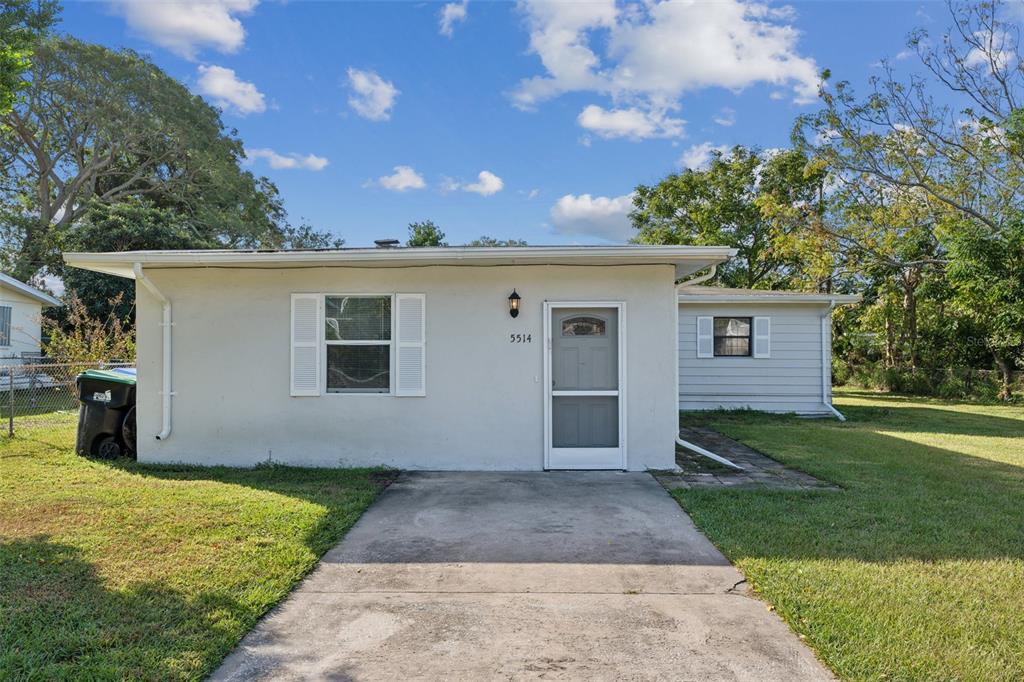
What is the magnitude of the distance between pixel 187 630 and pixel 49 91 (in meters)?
24.9

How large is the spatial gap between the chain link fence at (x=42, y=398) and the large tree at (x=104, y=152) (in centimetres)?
846

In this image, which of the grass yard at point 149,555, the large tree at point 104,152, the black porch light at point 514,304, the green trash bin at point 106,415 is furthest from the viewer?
the large tree at point 104,152

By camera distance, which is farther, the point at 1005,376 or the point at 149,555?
the point at 1005,376

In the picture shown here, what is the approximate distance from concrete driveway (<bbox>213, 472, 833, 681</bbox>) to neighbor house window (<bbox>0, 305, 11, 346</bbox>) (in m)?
16.7

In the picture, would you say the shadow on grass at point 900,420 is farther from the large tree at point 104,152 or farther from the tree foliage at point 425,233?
the large tree at point 104,152

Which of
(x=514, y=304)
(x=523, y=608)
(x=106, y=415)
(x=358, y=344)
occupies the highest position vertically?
(x=514, y=304)

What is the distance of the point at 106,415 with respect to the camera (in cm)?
709

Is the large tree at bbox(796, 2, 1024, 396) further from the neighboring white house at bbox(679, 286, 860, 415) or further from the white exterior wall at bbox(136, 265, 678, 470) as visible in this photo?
the white exterior wall at bbox(136, 265, 678, 470)

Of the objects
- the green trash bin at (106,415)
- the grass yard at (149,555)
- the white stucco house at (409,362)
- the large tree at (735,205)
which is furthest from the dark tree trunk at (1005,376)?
the green trash bin at (106,415)

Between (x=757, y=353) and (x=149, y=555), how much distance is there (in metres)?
11.8

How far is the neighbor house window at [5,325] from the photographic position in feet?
51.4

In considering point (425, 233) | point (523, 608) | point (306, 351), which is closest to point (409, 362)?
point (306, 351)

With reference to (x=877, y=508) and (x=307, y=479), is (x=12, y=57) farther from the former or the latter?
(x=877, y=508)

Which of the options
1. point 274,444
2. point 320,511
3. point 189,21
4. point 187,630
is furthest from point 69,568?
point 189,21
